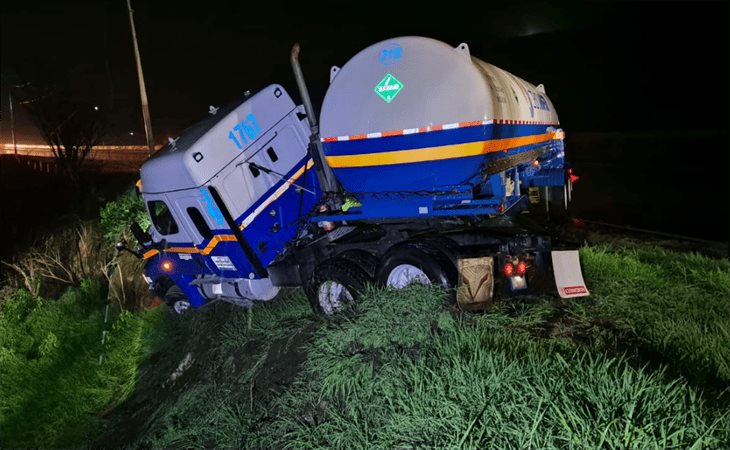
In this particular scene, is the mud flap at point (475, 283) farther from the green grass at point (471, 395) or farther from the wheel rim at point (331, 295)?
the wheel rim at point (331, 295)

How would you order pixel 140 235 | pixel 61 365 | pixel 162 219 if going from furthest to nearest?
1. pixel 61 365
2. pixel 140 235
3. pixel 162 219

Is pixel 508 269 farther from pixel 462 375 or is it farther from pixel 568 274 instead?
pixel 462 375

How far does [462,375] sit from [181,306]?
7029mm

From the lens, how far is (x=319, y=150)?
7059 millimetres

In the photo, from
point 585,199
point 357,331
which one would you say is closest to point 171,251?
point 357,331

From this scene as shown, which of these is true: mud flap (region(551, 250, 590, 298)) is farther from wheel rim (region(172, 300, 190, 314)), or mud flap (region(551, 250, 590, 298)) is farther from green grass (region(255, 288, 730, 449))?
wheel rim (region(172, 300, 190, 314))

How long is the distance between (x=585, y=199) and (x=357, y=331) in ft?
50.3

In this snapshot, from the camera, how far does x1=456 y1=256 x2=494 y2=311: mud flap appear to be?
5258mm

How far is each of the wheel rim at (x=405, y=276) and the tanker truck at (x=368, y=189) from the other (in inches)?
0.6

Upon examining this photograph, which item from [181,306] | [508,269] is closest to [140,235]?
[181,306]

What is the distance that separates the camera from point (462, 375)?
3.73m

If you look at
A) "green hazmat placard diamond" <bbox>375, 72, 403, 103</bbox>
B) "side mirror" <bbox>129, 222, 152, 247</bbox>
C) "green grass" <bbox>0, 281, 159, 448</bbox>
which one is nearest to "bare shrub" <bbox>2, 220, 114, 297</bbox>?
"green grass" <bbox>0, 281, 159, 448</bbox>

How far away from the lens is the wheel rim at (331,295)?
6566mm

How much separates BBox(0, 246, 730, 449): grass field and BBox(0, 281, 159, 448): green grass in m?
0.14
